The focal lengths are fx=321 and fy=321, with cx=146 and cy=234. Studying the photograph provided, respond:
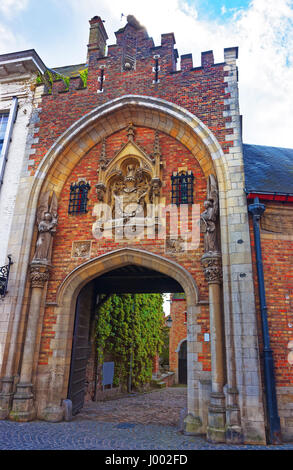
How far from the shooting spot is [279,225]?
6.84 meters

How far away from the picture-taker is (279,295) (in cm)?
636

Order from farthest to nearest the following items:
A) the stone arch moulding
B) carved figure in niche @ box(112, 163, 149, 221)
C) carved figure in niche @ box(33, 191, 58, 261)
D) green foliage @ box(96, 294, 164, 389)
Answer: green foliage @ box(96, 294, 164, 389), carved figure in niche @ box(112, 163, 149, 221), carved figure in niche @ box(33, 191, 58, 261), the stone arch moulding

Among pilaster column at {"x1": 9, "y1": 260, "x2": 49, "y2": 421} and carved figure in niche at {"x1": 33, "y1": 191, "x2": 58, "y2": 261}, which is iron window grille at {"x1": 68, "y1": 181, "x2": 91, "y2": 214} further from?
pilaster column at {"x1": 9, "y1": 260, "x2": 49, "y2": 421}

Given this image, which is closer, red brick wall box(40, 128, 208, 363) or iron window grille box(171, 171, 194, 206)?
red brick wall box(40, 128, 208, 363)

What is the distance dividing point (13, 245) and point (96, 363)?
5.20 m

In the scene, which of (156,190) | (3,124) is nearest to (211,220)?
(156,190)

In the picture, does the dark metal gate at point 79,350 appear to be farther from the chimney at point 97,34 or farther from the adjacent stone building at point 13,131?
the chimney at point 97,34

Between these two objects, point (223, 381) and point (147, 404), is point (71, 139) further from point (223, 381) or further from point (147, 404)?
point (147, 404)

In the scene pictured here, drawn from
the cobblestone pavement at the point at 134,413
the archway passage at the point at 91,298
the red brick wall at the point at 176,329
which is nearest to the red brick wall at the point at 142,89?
the archway passage at the point at 91,298

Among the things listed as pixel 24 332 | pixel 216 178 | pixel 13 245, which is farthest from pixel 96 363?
pixel 216 178

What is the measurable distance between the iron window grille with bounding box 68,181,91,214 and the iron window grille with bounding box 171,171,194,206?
2.33 meters

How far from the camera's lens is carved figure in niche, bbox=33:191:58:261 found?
7820mm

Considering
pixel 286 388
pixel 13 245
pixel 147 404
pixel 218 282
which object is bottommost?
pixel 147 404
